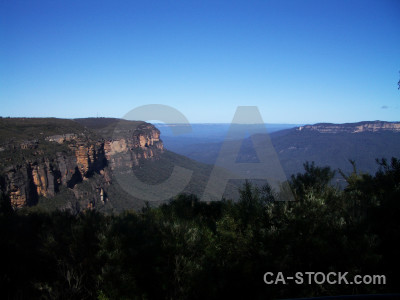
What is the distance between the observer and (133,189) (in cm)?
6303

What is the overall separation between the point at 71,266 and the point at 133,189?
57797 mm

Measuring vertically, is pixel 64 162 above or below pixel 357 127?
below

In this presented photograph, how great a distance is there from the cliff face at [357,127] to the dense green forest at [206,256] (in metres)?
127

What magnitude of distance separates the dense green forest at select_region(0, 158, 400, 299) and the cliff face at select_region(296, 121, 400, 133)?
415ft

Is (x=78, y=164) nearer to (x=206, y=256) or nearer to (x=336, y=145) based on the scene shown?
(x=206, y=256)

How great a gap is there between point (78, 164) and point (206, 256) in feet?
196

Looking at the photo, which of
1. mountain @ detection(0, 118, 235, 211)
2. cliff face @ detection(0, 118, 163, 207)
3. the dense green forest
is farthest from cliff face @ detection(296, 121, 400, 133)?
the dense green forest

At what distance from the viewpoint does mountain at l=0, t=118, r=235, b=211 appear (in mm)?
42281

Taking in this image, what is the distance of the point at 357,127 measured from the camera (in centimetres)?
12019

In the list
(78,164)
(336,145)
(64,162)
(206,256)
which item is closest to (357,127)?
(336,145)

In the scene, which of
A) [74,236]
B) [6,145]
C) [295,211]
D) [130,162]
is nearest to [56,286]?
[74,236]

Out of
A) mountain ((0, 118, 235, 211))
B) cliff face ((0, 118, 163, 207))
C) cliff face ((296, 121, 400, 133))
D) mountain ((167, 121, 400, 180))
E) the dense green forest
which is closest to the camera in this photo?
the dense green forest

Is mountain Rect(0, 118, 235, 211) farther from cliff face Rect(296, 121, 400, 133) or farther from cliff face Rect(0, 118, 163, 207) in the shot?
cliff face Rect(296, 121, 400, 133)

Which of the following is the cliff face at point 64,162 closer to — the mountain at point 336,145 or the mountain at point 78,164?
the mountain at point 78,164
